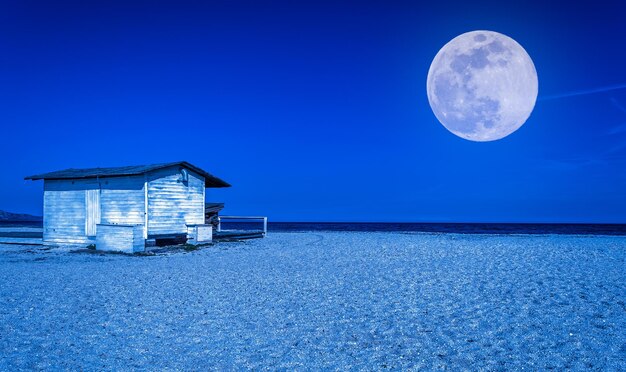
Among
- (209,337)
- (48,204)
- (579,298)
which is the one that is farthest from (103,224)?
(579,298)

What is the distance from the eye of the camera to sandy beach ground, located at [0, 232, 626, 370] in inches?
228

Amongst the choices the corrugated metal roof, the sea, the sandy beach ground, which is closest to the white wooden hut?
the corrugated metal roof

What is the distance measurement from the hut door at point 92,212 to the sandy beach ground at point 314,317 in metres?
7.80

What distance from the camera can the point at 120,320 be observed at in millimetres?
7730

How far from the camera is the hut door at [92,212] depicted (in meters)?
22.0

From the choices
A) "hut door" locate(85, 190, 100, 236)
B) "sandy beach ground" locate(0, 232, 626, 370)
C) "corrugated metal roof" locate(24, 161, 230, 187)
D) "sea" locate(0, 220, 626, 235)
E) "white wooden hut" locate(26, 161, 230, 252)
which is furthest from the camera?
"sea" locate(0, 220, 626, 235)

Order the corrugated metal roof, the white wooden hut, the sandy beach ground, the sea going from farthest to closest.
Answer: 1. the sea
2. the corrugated metal roof
3. the white wooden hut
4. the sandy beach ground

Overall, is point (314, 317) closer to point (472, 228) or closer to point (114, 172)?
point (114, 172)

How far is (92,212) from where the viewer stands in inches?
872

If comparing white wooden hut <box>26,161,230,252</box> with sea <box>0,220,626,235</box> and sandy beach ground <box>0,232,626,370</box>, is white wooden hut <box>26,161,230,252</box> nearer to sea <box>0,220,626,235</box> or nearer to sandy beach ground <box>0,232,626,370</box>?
sandy beach ground <box>0,232,626,370</box>

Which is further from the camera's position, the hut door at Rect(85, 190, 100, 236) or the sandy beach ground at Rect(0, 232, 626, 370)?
the hut door at Rect(85, 190, 100, 236)

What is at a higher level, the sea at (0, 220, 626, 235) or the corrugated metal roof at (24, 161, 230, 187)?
the corrugated metal roof at (24, 161, 230, 187)

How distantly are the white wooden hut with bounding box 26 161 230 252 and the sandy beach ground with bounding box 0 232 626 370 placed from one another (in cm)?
622

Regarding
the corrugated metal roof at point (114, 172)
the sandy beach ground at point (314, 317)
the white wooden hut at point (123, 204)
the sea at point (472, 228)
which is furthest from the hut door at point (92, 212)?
the sea at point (472, 228)
